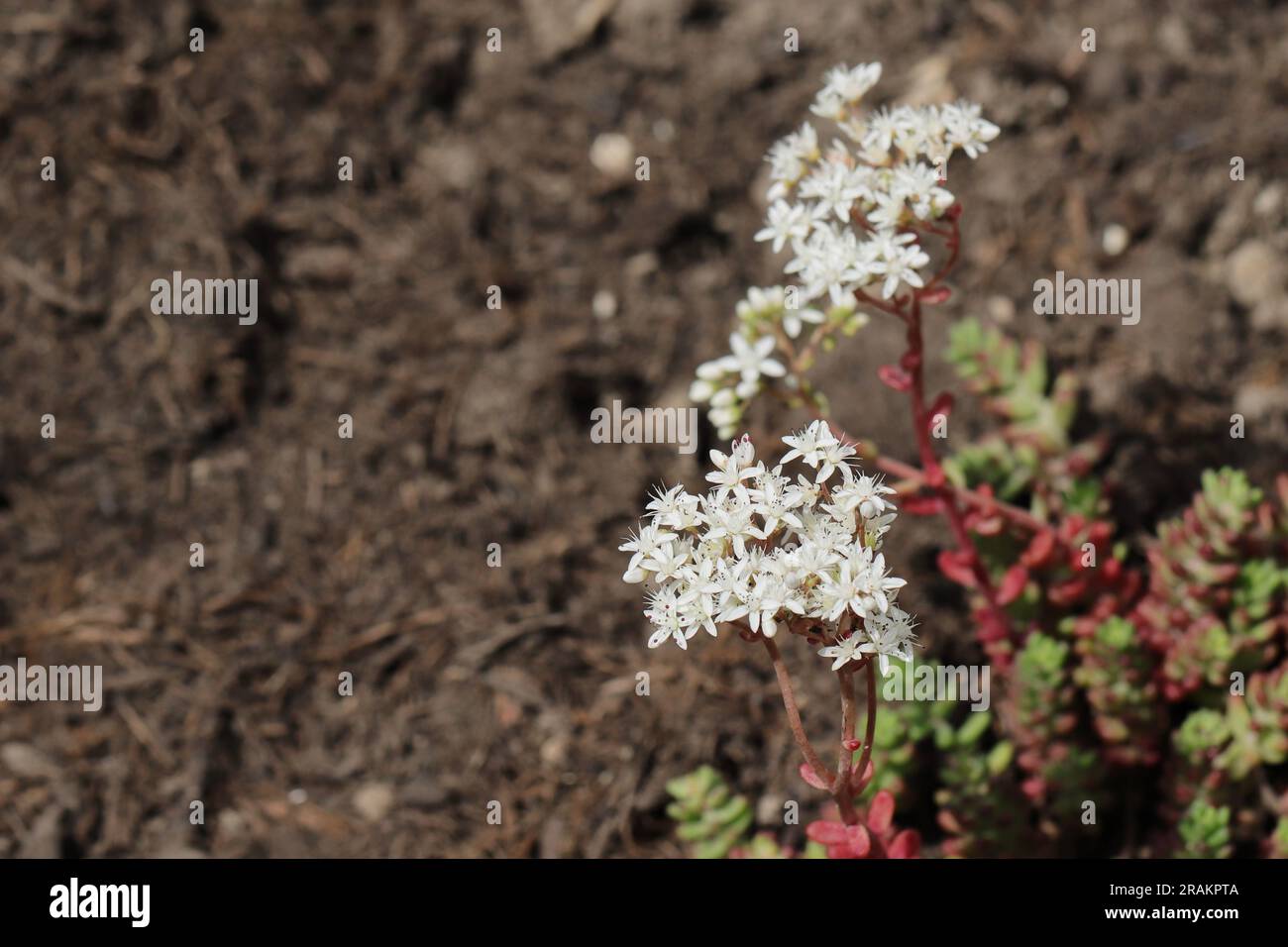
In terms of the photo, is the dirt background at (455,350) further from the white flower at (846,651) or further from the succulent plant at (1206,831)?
the white flower at (846,651)

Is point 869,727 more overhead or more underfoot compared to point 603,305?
more underfoot

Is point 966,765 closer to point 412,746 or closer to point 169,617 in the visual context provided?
point 412,746

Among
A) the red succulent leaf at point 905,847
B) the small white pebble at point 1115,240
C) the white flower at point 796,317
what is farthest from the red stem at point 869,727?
the small white pebble at point 1115,240

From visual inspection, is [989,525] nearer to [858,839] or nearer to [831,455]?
[831,455]

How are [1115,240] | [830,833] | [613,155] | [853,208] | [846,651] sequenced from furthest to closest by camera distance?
1. [613,155]
2. [1115,240]
3. [853,208]
4. [830,833]
5. [846,651]

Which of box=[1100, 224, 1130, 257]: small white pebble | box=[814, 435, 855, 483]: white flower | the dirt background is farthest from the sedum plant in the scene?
box=[1100, 224, 1130, 257]: small white pebble

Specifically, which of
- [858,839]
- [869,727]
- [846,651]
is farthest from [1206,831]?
[846,651]

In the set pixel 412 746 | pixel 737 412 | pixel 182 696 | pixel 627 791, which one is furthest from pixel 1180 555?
pixel 182 696
